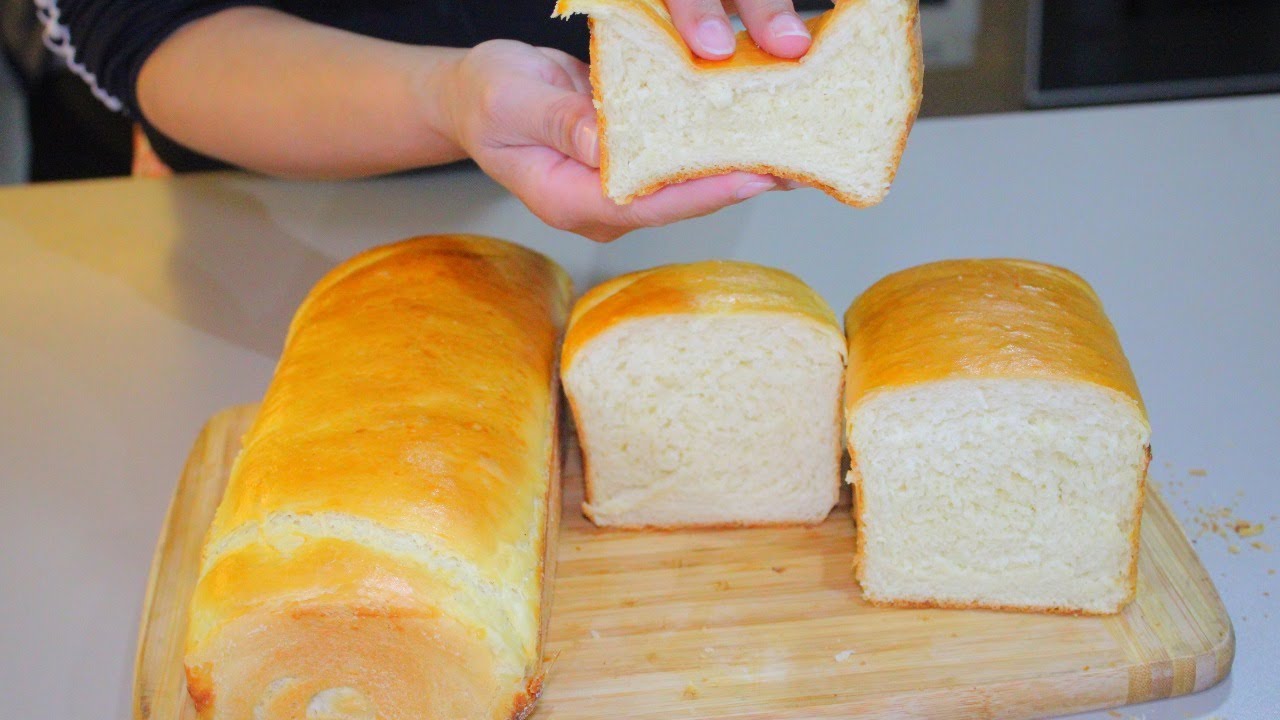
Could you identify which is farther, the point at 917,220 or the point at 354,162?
the point at 917,220

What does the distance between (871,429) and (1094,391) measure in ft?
1.23

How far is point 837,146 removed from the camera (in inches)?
72.4

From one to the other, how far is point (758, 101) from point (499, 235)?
149 centimetres

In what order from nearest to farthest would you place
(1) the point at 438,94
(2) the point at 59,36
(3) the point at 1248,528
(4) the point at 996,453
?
(4) the point at 996,453
(3) the point at 1248,528
(1) the point at 438,94
(2) the point at 59,36

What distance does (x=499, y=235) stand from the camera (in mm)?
3160

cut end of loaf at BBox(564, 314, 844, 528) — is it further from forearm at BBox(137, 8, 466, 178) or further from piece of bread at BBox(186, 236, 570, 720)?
forearm at BBox(137, 8, 466, 178)

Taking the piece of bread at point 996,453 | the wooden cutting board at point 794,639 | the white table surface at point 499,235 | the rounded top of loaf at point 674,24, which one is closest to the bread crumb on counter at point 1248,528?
the white table surface at point 499,235

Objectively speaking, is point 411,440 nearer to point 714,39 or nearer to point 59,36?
point 714,39

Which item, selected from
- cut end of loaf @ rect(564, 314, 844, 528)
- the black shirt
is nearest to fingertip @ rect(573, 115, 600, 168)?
cut end of loaf @ rect(564, 314, 844, 528)

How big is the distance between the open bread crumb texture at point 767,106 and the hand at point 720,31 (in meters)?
0.03

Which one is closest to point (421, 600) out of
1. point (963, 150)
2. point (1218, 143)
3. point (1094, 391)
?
point (1094, 391)

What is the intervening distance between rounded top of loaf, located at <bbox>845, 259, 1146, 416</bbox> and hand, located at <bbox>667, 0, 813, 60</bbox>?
0.58 meters

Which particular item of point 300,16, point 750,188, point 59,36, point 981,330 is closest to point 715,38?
point 750,188

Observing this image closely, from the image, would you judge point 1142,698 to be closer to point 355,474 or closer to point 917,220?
point 355,474
